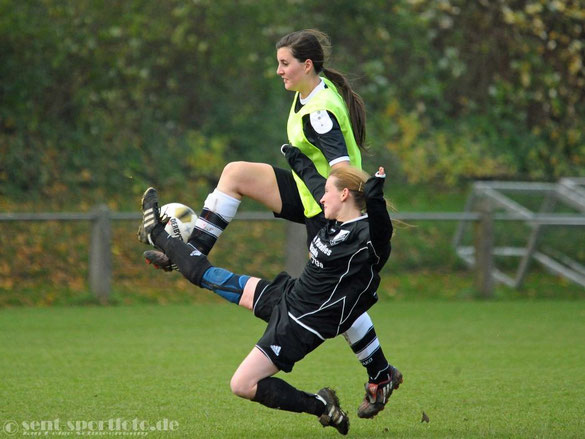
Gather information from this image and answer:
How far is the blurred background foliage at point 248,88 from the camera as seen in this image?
14.1m

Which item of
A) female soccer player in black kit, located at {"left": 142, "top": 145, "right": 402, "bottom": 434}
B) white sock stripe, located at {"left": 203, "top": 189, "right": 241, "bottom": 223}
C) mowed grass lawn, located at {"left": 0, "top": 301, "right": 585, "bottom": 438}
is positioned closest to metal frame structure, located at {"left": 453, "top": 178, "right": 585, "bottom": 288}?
mowed grass lawn, located at {"left": 0, "top": 301, "right": 585, "bottom": 438}

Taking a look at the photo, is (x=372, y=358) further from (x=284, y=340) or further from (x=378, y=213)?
(x=378, y=213)

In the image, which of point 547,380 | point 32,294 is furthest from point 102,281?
point 547,380

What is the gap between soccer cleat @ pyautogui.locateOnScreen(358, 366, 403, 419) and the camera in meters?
5.36

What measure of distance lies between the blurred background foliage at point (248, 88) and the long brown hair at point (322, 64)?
27.5ft

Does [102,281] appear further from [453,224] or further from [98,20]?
[453,224]

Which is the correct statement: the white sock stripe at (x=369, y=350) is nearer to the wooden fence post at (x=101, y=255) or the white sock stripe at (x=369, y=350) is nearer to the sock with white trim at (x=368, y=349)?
the sock with white trim at (x=368, y=349)

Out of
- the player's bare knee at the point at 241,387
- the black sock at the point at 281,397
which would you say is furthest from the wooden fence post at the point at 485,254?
the player's bare knee at the point at 241,387

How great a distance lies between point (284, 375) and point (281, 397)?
2101 millimetres

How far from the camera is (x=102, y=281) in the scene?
11477 mm

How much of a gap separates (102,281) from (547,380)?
6206 millimetres

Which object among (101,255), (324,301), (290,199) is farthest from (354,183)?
(101,255)

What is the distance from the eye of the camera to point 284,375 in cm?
691

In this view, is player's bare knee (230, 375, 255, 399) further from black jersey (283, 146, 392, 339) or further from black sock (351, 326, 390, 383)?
black sock (351, 326, 390, 383)
